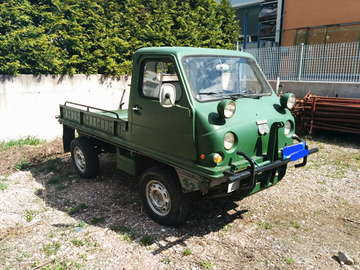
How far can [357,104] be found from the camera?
768 cm

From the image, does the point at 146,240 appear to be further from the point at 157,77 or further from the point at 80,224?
the point at 157,77

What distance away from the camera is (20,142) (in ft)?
24.8

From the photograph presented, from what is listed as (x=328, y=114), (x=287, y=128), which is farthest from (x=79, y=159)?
(x=328, y=114)

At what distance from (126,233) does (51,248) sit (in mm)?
901

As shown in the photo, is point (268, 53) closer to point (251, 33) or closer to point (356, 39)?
point (356, 39)

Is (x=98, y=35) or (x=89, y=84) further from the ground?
(x=98, y=35)

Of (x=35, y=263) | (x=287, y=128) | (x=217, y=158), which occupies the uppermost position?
(x=287, y=128)

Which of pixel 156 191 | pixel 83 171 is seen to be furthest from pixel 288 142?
pixel 83 171

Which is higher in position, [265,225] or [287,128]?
[287,128]

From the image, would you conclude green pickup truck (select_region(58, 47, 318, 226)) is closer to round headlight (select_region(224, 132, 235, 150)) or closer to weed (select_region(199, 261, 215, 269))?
round headlight (select_region(224, 132, 235, 150))

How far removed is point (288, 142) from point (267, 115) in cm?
56

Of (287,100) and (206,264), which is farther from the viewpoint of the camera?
(287,100)

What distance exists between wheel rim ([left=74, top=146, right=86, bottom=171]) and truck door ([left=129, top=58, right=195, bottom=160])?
1.84 metres

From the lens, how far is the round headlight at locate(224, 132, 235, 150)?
3.34 meters
